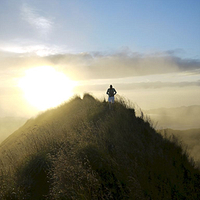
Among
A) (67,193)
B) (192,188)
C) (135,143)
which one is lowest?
(192,188)

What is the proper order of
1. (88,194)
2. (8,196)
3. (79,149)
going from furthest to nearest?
1. (79,149)
2. (8,196)
3. (88,194)

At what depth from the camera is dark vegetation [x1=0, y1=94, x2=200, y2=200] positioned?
703 cm

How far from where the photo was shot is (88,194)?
6363 mm

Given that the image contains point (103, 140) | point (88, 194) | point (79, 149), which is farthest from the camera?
point (103, 140)

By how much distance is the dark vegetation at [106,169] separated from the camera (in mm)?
7025

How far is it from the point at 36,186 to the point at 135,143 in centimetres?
444

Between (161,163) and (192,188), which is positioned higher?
(161,163)

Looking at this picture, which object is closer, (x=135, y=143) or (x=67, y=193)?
(x=67, y=193)

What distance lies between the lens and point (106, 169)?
7965mm

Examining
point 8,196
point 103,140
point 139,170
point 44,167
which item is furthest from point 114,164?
point 8,196

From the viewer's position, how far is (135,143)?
400 inches

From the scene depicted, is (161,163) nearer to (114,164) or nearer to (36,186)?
(114,164)

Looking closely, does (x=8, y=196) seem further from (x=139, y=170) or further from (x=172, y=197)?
(x=172, y=197)

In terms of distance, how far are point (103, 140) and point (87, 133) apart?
1.01 metres
